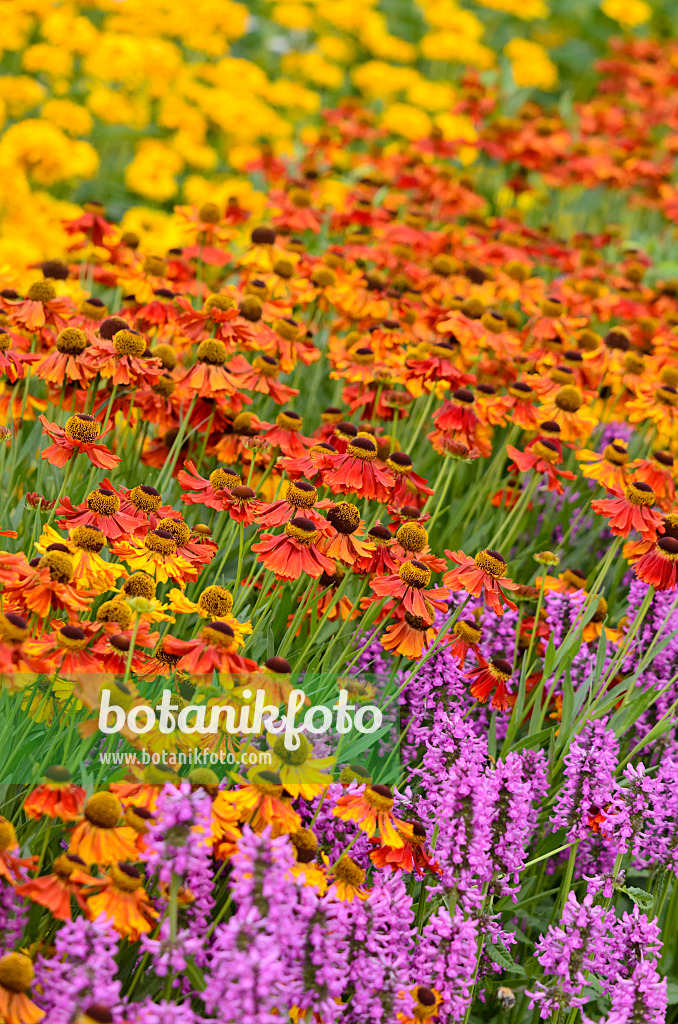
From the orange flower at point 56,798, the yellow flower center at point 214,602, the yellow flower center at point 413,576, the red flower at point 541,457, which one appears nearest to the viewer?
the orange flower at point 56,798

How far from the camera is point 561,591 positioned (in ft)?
9.96

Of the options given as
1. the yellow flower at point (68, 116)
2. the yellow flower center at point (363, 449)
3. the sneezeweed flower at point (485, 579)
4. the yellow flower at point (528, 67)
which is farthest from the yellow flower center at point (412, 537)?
the yellow flower at point (528, 67)

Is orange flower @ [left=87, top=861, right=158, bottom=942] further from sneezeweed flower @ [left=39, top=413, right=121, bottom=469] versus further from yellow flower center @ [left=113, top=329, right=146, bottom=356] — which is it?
yellow flower center @ [left=113, top=329, right=146, bottom=356]

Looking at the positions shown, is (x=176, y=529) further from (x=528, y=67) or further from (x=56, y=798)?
(x=528, y=67)

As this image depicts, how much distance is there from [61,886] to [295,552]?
2.96 ft

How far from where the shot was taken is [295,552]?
7.55 feet

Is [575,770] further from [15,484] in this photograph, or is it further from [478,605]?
[15,484]

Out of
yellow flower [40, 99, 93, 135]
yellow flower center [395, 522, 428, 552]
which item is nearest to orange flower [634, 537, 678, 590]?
yellow flower center [395, 522, 428, 552]

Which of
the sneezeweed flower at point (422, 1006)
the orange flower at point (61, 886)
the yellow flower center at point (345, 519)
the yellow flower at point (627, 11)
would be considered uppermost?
the yellow flower at point (627, 11)

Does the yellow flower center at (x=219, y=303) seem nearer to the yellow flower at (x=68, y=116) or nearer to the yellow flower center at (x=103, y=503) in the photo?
the yellow flower center at (x=103, y=503)

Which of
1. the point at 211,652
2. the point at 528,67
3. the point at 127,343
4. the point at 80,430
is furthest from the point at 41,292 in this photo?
the point at 528,67

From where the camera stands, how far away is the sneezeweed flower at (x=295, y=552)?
2254 millimetres

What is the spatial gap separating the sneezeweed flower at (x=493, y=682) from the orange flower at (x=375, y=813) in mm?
571

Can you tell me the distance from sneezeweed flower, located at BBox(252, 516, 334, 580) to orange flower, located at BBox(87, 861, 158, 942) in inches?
30.6
